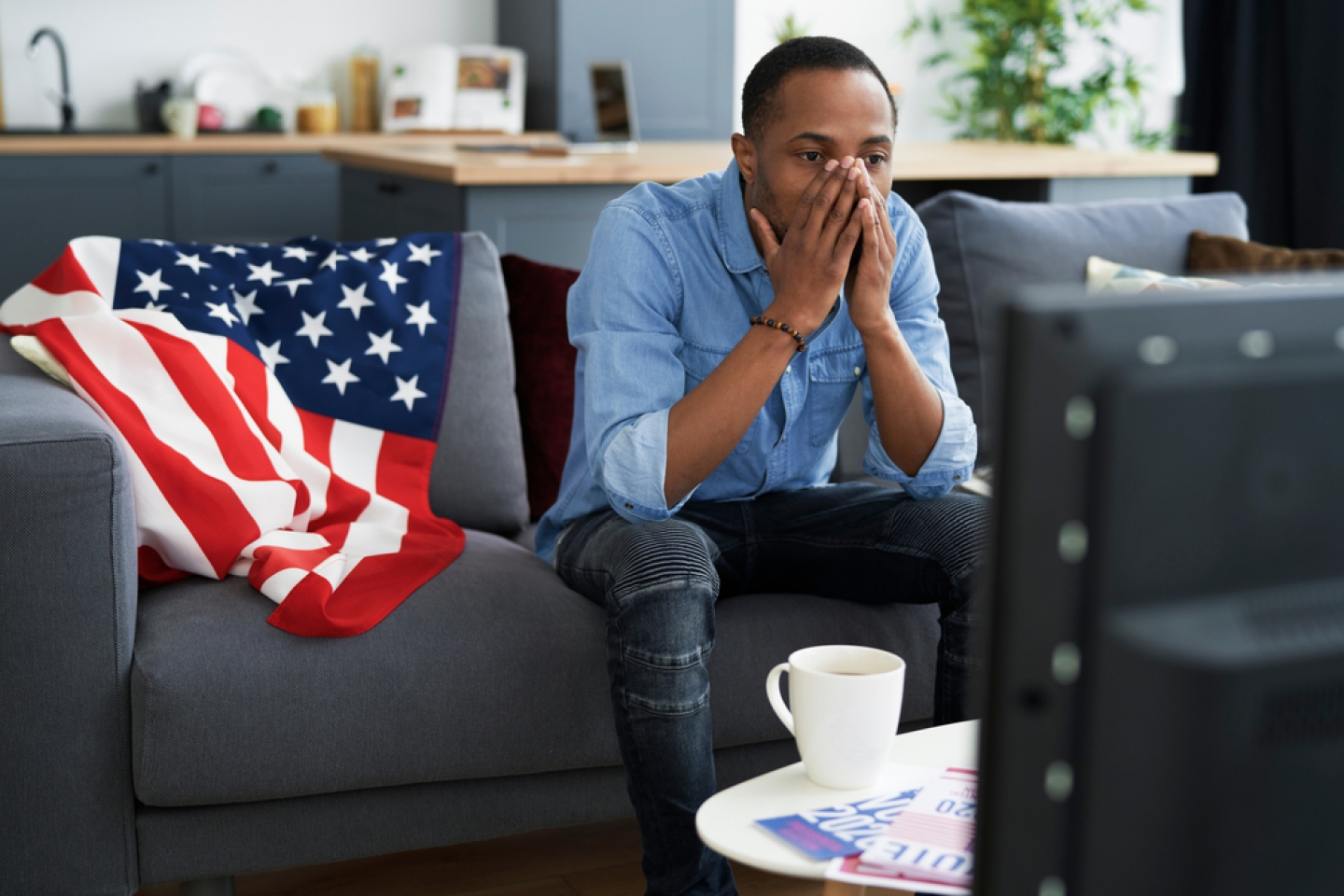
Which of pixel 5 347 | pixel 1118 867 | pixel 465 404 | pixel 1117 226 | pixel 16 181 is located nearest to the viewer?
pixel 1118 867

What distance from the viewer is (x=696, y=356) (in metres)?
1.55

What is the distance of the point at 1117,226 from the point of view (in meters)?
2.24

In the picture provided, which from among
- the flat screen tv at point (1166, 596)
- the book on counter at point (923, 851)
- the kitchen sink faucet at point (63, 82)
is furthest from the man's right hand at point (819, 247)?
the kitchen sink faucet at point (63, 82)

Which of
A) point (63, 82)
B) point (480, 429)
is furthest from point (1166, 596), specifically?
point (63, 82)

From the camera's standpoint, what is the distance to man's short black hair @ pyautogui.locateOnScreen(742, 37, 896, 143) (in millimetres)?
1424

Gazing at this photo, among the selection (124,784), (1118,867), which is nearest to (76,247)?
(124,784)

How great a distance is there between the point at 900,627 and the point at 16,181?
377 cm

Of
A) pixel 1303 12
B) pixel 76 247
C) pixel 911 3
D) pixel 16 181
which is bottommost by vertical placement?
pixel 76 247

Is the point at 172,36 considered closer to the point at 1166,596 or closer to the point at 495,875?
the point at 495,875

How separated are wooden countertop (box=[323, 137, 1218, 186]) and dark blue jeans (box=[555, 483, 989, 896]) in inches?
59.1

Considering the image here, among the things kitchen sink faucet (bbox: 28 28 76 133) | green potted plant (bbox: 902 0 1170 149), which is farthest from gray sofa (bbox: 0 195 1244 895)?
green potted plant (bbox: 902 0 1170 149)

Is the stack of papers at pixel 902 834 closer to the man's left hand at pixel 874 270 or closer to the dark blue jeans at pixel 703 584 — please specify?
the dark blue jeans at pixel 703 584

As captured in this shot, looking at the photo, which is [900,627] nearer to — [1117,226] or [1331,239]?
[1117,226]

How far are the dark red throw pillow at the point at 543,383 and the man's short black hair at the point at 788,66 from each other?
0.60 m
